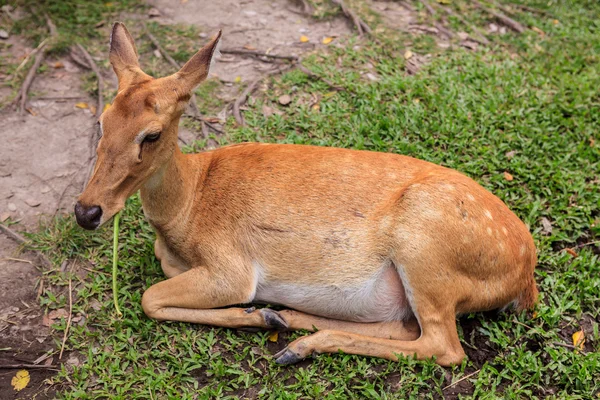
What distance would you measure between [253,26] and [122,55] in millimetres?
3840

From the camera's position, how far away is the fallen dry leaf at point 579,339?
480 cm

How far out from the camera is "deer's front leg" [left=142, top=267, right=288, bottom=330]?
187 inches

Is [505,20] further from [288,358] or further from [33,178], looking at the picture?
[33,178]

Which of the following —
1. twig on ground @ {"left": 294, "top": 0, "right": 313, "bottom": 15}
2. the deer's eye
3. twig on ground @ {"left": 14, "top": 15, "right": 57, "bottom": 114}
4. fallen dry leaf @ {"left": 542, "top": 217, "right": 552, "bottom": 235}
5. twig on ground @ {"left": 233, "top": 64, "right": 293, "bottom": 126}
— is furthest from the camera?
twig on ground @ {"left": 294, "top": 0, "right": 313, "bottom": 15}

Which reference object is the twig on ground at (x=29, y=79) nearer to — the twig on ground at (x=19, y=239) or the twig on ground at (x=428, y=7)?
the twig on ground at (x=19, y=239)

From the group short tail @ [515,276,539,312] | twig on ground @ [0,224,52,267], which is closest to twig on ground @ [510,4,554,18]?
short tail @ [515,276,539,312]

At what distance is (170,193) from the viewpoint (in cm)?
473

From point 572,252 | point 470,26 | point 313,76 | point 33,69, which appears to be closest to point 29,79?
point 33,69

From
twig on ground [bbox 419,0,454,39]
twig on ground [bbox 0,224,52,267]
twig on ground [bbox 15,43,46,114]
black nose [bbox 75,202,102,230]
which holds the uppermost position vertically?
black nose [bbox 75,202,102,230]

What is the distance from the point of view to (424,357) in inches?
178

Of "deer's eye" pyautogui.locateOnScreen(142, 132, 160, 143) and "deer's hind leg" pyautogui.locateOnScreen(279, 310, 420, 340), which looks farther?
"deer's hind leg" pyautogui.locateOnScreen(279, 310, 420, 340)

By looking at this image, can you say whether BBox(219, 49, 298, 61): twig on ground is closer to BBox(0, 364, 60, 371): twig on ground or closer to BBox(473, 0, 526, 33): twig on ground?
BBox(473, 0, 526, 33): twig on ground

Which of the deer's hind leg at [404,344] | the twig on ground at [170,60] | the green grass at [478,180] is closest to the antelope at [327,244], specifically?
the deer's hind leg at [404,344]

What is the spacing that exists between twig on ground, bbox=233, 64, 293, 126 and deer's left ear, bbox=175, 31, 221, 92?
2.32 metres
